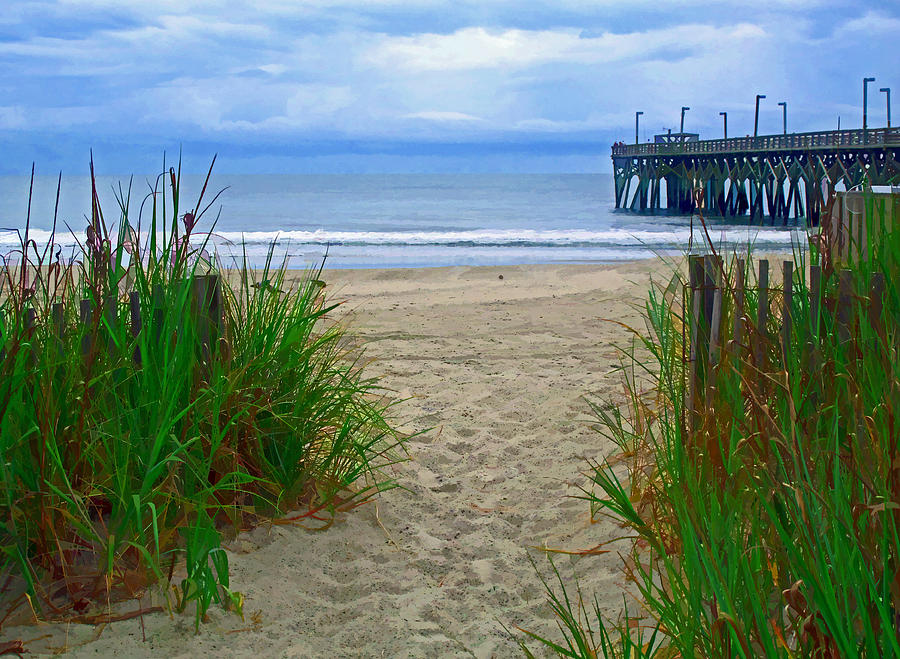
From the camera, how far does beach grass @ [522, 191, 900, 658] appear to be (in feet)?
5.10

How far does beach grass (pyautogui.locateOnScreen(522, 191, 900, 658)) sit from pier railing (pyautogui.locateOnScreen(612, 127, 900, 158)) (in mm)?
21205

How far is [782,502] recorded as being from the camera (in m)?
1.93

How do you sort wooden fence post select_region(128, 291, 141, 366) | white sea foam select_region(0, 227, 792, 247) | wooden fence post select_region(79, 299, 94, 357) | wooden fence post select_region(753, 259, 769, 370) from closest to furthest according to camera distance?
1. wooden fence post select_region(79, 299, 94, 357)
2. wooden fence post select_region(128, 291, 141, 366)
3. wooden fence post select_region(753, 259, 769, 370)
4. white sea foam select_region(0, 227, 792, 247)

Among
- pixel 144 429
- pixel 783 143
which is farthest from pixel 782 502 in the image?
pixel 783 143

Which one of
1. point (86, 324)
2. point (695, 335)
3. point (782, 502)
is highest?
point (86, 324)

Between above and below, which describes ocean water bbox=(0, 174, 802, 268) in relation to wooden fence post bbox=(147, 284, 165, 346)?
above

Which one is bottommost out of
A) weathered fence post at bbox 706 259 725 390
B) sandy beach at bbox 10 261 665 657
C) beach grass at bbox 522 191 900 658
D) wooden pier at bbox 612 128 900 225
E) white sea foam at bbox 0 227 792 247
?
sandy beach at bbox 10 261 665 657

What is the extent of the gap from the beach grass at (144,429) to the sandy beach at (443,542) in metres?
0.11

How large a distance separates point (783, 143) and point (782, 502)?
103 feet

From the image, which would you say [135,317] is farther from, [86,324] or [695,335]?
[695,335]

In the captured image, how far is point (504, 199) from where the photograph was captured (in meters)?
52.0

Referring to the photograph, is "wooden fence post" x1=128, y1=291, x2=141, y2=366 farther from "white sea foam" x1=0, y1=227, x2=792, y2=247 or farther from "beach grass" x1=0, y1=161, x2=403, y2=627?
"white sea foam" x1=0, y1=227, x2=792, y2=247

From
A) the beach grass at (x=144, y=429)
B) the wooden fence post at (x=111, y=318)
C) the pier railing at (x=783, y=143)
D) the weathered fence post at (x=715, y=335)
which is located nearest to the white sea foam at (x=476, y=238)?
the pier railing at (x=783, y=143)

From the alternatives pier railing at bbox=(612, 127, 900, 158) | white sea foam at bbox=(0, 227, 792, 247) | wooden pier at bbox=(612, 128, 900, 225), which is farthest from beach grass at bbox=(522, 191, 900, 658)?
wooden pier at bbox=(612, 128, 900, 225)
